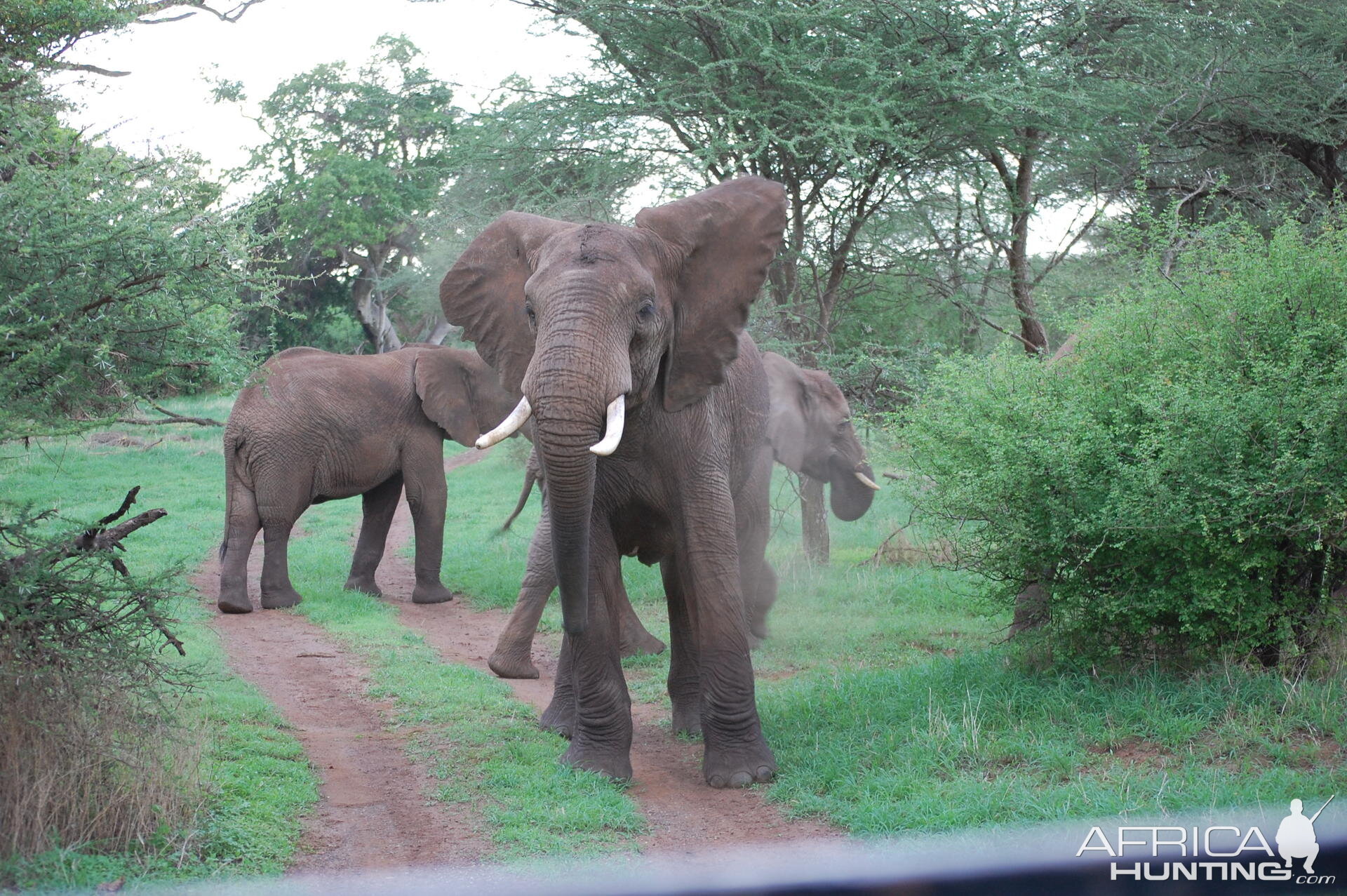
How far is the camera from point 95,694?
5.37 metres

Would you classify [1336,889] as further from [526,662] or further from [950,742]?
[526,662]

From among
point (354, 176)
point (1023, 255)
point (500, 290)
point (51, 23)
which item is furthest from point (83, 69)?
point (354, 176)

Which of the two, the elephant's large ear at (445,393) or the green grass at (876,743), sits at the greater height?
the elephant's large ear at (445,393)

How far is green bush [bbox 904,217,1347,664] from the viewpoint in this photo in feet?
20.7

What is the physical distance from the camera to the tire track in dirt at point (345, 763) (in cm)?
529

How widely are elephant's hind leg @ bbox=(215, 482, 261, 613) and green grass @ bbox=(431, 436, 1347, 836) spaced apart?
4124mm

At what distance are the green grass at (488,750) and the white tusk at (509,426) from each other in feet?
5.45

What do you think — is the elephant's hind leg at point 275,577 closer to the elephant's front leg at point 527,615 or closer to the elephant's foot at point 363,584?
the elephant's foot at point 363,584

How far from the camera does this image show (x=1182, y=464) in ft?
21.0

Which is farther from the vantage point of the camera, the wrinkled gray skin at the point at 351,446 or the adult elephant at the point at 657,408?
the wrinkled gray skin at the point at 351,446

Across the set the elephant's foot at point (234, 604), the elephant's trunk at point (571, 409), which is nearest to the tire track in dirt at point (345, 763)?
the elephant's foot at point (234, 604)

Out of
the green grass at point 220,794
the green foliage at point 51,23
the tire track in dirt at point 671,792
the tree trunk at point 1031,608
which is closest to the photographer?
the green grass at point 220,794
